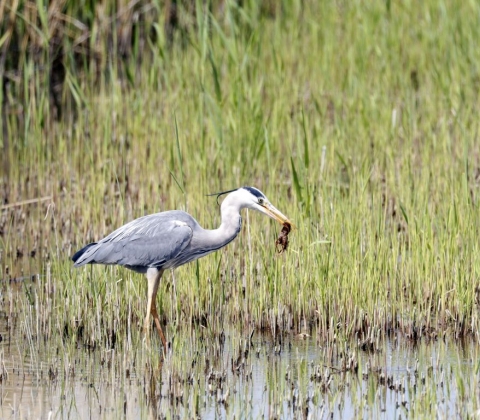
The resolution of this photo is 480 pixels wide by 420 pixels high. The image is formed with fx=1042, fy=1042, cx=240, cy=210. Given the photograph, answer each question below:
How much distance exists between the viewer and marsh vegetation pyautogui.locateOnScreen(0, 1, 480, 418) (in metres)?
5.48

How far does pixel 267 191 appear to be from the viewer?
22.7ft

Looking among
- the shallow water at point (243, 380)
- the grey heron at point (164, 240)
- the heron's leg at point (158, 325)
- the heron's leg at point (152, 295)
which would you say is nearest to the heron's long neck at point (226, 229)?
the grey heron at point (164, 240)

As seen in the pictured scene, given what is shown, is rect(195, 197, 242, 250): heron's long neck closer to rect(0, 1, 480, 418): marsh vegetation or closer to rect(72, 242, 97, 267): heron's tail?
rect(0, 1, 480, 418): marsh vegetation

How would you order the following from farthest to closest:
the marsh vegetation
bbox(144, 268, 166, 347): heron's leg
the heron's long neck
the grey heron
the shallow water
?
the heron's long neck
the grey heron
bbox(144, 268, 166, 347): heron's leg
the marsh vegetation
the shallow water

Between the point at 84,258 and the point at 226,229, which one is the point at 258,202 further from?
the point at 84,258

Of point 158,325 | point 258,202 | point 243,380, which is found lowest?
point 243,380

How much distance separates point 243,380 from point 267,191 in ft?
7.35

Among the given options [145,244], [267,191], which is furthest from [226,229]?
[267,191]

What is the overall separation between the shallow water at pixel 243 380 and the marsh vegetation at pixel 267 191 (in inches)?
0.9

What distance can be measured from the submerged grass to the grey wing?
0.18 meters

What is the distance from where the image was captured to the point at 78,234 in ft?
21.8

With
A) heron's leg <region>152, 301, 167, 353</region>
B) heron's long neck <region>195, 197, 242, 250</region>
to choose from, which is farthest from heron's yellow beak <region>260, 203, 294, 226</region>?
heron's leg <region>152, 301, 167, 353</region>

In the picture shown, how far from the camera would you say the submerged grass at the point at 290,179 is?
5691 mm

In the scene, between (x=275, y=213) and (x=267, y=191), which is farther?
(x=267, y=191)
